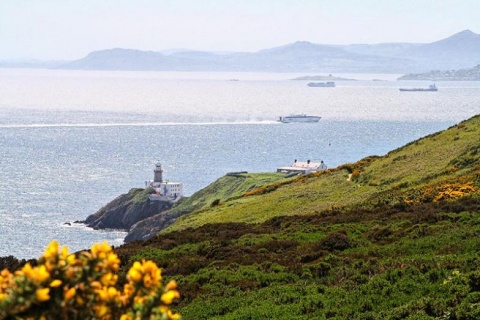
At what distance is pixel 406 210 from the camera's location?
3269cm

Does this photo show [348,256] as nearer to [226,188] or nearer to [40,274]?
[40,274]

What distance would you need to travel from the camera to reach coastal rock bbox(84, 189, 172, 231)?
116m

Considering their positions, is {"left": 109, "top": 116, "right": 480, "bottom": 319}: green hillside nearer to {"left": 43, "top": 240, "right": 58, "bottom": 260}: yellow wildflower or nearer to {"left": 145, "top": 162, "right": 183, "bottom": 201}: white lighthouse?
{"left": 43, "top": 240, "right": 58, "bottom": 260}: yellow wildflower

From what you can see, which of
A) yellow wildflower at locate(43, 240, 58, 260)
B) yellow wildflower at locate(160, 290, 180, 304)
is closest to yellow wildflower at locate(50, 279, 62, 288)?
yellow wildflower at locate(43, 240, 58, 260)

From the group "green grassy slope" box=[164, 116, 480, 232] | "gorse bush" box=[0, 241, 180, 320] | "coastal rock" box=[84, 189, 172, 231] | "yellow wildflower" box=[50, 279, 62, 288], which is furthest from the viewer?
"coastal rock" box=[84, 189, 172, 231]

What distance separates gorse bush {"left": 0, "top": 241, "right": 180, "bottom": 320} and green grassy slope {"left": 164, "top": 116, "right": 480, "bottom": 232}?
3010 cm

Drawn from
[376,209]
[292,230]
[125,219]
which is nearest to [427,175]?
[376,209]

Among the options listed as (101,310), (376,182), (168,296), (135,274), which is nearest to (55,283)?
(101,310)

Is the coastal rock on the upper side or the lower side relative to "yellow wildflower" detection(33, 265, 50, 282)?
lower

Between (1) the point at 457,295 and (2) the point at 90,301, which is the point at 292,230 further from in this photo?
(2) the point at 90,301

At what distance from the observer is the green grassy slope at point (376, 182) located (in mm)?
42656

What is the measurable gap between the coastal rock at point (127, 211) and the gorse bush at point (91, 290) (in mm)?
108491

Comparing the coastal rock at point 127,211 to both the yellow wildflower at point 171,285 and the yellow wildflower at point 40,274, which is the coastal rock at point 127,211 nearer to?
the yellow wildflower at point 171,285

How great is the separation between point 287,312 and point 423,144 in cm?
4207
